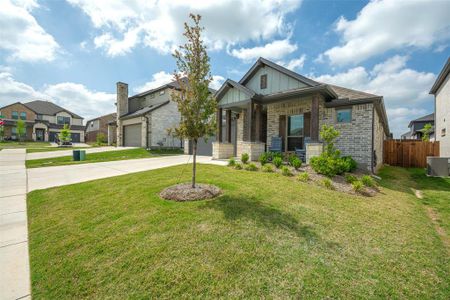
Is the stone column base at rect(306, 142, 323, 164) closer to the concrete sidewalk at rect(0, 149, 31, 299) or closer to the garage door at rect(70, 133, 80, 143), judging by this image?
the concrete sidewalk at rect(0, 149, 31, 299)

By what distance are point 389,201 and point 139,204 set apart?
20.4 ft

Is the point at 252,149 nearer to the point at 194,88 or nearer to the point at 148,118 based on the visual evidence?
the point at 194,88

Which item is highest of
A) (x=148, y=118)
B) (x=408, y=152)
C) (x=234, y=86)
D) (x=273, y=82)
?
(x=273, y=82)

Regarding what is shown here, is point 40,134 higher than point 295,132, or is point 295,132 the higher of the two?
point 40,134

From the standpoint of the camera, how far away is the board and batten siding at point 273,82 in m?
9.63

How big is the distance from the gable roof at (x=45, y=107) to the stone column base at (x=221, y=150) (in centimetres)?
4554

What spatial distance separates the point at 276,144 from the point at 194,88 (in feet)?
24.3

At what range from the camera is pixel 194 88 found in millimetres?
4508

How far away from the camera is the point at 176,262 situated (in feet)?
7.98

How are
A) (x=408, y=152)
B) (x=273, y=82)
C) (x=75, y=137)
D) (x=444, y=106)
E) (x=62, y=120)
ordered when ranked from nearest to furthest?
1. (x=273, y=82)
2. (x=444, y=106)
3. (x=408, y=152)
4. (x=75, y=137)
5. (x=62, y=120)

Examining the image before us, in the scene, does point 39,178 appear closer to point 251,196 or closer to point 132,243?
point 132,243

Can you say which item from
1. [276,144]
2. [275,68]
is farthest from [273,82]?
[276,144]

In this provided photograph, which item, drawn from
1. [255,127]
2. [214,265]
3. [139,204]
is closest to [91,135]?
[255,127]

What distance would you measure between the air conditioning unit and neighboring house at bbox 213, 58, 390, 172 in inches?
80.9
